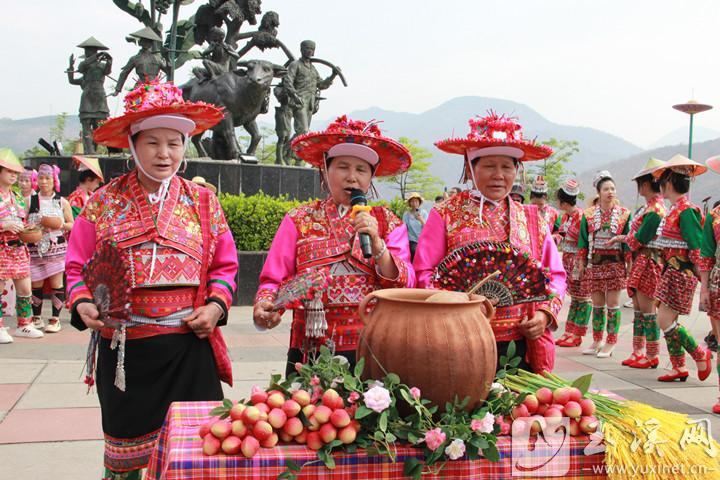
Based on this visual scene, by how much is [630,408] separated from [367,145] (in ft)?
5.04

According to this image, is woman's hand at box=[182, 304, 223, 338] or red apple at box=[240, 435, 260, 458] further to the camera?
woman's hand at box=[182, 304, 223, 338]

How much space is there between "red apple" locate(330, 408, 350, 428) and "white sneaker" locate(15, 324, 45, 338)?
638cm

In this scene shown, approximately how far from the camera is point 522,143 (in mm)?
3133

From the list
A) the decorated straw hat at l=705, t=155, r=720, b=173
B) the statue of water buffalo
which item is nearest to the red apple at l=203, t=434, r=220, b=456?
the decorated straw hat at l=705, t=155, r=720, b=173

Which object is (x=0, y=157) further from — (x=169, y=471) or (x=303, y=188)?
(x=303, y=188)

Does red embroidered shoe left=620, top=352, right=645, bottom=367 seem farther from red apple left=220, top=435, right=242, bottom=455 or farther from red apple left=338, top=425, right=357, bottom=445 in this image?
red apple left=220, top=435, right=242, bottom=455

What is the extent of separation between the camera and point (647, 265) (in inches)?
245

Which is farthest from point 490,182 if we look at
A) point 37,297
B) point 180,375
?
point 37,297

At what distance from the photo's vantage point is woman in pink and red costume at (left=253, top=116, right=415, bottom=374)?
9.64 ft

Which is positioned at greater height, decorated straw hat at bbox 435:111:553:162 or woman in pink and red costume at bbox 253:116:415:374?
decorated straw hat at bbox 435:111:553:162

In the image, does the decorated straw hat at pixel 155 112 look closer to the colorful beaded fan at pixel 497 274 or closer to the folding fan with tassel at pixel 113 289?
the folding fan with tassel at pixel 113 289

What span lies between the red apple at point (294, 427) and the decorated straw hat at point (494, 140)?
1723mm

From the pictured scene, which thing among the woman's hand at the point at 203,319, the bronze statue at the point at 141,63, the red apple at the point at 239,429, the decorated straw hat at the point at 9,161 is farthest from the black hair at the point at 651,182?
the bronze statue at the point at 141,63

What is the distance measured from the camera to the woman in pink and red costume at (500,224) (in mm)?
3082
